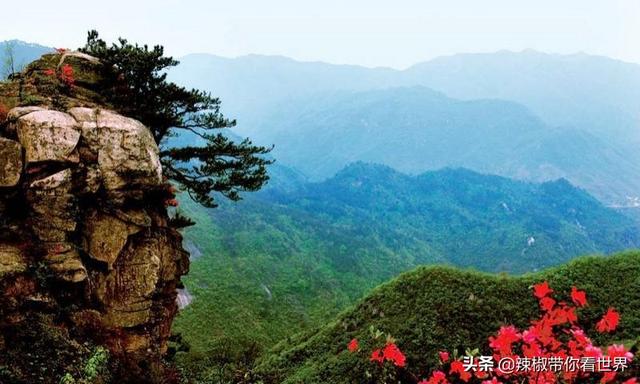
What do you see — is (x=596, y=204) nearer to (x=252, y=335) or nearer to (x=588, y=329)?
(x=252, y=335)

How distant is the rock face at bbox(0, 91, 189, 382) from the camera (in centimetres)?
1156

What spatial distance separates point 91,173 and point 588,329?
17.3 metres

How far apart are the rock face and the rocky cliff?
27mm

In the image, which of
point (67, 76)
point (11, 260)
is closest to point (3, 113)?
point (67, 76)

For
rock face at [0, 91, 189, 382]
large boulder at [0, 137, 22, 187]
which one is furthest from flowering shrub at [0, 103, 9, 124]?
large boulder at [0, 137, 22, 187]

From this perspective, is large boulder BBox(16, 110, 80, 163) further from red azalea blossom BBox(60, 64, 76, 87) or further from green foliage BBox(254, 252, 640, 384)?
green foliage BBox(254, 252, 640, 384)

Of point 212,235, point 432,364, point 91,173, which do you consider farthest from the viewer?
point 212,235

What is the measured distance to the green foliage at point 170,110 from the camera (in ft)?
49.9

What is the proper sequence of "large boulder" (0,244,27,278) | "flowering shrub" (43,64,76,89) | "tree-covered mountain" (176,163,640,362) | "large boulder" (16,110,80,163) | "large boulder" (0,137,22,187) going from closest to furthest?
1. "large boulder" (0,244,27,278)
2. "large boulder" (0,137,22,187)
3. "large boulder" (16,110,80,163)
4. "flowering shrub" (43,64,76,89)
5. "tree-covered mountain" (176,163,640,362)

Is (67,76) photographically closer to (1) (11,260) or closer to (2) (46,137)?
(2) (46,137)

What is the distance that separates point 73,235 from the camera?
12656 millimetres

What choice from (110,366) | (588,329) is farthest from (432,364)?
(110,366)

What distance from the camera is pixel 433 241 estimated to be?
136875 millimetres

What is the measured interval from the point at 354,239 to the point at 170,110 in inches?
3777
